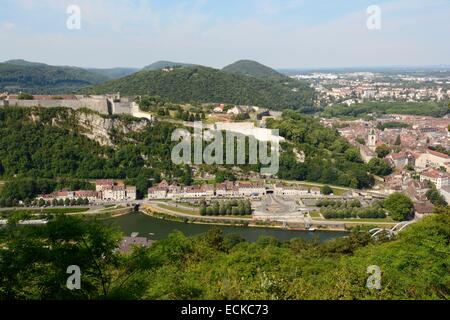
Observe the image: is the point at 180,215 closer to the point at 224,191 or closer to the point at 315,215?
the point at 224,191

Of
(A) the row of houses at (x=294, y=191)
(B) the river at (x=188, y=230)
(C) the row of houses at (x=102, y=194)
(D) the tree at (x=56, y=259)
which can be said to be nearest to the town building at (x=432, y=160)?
(A) the row of houses at (x=294, y=191)

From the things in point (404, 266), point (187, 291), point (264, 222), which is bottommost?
point (264, 222)

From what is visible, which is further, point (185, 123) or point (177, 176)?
point (185, 123)

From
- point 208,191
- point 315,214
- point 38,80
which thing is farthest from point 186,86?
point 315,214

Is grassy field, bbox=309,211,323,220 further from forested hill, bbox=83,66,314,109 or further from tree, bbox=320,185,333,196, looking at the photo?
forested hill, bbox=83,66,314,109

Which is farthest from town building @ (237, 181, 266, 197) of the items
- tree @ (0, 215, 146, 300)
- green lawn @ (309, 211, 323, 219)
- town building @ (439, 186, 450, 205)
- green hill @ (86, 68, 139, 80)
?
green hill @ (86, 68, 139, 80)

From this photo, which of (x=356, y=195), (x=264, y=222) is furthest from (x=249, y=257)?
(x=356, y=195)
